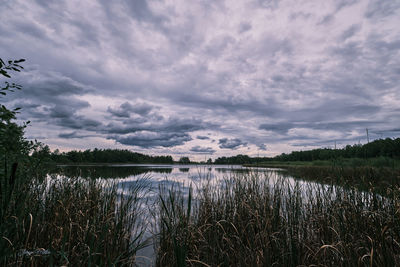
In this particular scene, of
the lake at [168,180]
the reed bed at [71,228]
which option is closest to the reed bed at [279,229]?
the lake at [168,180]

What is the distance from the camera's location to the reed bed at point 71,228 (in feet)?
9.80

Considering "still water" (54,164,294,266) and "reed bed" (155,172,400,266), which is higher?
"still water" (54,164,294,266)

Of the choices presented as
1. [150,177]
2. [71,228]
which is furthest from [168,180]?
[71,228]

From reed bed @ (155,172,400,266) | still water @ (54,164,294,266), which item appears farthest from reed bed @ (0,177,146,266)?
reed bed @ (155,172,400,266)

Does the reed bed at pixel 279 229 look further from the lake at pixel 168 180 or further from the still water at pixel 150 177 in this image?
the still water at pixel 150 177

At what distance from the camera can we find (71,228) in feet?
13.1

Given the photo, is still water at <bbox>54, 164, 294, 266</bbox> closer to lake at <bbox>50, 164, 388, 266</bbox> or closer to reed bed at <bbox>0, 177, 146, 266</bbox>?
lake at <bbox>50, 164, 388, 266</bbox>

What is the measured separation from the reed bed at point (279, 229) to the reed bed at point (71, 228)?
90 cm

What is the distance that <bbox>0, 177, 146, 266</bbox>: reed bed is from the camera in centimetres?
299

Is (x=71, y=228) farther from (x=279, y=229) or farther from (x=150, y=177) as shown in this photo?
(x=279, y=229)

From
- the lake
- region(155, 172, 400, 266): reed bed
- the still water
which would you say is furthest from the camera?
the still water

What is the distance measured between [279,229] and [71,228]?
14.0ft

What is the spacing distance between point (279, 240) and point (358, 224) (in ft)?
6.05

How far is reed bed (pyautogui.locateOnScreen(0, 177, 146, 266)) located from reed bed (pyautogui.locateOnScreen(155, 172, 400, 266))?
897 mm
